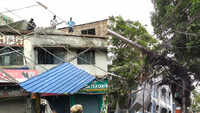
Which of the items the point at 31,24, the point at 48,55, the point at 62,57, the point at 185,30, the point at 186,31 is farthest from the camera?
the point at 62,57

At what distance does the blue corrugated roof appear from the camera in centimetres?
438

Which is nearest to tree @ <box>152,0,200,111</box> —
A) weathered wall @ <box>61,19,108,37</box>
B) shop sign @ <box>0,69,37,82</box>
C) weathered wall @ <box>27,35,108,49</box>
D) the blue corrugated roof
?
the blue corrugated roof

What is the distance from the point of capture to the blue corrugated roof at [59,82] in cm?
438

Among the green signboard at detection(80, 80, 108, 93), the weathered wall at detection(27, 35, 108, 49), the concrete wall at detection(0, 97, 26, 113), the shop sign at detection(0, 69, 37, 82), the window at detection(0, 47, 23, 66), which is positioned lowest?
the concrete wall at detection(0, 97, 26, 113)

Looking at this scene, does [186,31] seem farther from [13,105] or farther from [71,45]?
[13,105]

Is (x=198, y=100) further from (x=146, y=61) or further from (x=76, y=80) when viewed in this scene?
(x=76, y=80)

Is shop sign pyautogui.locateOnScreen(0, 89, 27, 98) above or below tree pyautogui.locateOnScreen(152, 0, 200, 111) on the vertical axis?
below

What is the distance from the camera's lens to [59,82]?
15.1 feet

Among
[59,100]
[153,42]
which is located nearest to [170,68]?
[153,42]

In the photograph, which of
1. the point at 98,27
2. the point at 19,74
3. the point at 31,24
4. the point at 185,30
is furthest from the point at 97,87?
the point at 185,30

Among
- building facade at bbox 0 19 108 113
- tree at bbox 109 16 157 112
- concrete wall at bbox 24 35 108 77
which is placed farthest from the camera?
concrete wall at bbox 24 35 108 77

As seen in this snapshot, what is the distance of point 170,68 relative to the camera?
7176 millimetres

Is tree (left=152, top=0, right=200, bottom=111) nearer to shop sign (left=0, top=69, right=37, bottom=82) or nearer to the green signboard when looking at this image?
the green signboard

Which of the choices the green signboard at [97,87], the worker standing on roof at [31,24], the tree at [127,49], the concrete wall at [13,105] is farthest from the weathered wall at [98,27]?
the concrete wall at [13,105]
